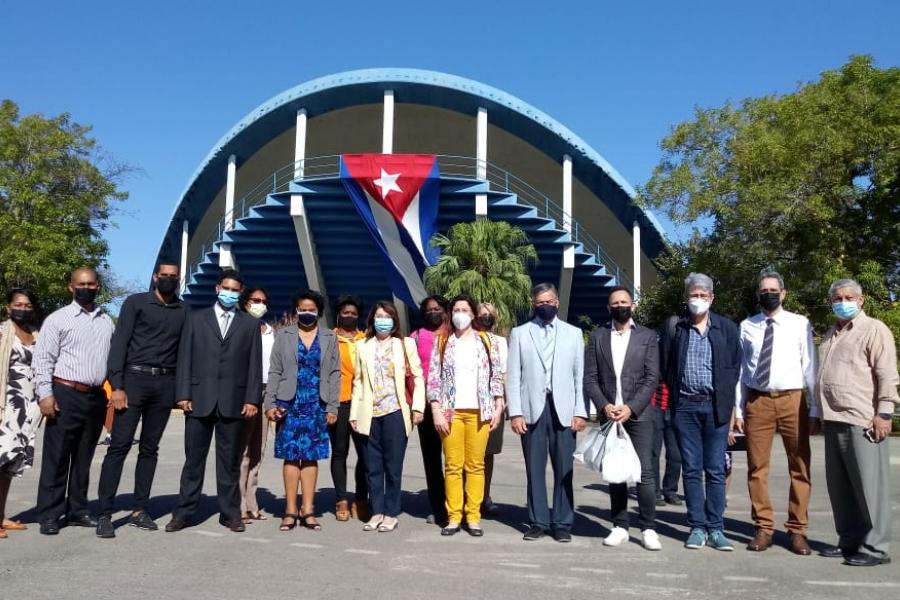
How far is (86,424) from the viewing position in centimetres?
620

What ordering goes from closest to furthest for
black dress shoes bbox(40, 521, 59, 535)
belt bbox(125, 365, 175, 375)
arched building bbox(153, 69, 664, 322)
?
A: black dress shoes bbox(40, 521, 59, 535) → belt bbox(125, 365, 175, 375) → arched building bbox(153, 69, 664, 322)

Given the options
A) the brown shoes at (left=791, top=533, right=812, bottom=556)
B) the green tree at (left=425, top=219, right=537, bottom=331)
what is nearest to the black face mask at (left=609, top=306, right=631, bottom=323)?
the brown shoes at (left=791, top=533, right=812, bottom=556)

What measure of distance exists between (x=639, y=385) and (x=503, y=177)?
2625cm

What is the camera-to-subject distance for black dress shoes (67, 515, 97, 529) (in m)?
6.19

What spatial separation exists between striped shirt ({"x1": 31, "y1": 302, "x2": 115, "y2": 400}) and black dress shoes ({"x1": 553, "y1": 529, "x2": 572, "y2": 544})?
12.5 ft

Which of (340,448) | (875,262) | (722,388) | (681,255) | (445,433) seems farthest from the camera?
(681,255)

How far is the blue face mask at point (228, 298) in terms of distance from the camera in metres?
6.33

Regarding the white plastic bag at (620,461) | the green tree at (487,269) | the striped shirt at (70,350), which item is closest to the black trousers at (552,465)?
the white plastic bag at (620,461)

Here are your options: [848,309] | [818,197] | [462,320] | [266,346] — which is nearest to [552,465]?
[462,320]

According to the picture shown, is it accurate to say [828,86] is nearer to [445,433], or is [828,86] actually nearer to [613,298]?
[613,298]

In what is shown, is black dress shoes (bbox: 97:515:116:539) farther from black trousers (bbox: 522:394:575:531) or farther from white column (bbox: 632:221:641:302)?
white column (bbox: 632:221:641:302)

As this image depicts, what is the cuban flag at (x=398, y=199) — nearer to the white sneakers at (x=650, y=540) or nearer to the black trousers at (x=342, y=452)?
the black trousers at (x=342, y=452)

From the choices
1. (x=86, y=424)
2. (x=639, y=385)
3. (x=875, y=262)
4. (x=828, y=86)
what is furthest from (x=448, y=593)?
(x=828, y=86)

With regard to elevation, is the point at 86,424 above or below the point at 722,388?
below
